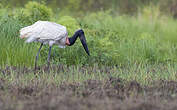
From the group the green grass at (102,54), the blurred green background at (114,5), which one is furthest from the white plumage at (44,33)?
the blurred green background at (114,5)

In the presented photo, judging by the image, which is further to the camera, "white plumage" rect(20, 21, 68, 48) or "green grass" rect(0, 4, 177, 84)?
"white plumage" rect(20, 21, 68, 48)

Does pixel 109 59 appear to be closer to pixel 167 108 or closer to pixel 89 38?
pixel 89 38

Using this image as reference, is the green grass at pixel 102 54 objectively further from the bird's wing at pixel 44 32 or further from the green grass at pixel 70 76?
the bird's wing at pixel 44 32

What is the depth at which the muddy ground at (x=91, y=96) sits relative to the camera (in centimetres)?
372

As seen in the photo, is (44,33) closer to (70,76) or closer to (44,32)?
(44,32)

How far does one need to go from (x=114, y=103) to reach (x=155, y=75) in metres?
2.13

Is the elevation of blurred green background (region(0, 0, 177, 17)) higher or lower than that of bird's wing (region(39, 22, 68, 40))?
higher

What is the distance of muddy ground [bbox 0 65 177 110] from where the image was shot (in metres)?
3.72

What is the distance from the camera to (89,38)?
7945mm

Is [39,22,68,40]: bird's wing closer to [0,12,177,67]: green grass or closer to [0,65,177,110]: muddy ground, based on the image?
[0,12,177,67]: green grass

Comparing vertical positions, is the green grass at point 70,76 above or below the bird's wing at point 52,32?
below

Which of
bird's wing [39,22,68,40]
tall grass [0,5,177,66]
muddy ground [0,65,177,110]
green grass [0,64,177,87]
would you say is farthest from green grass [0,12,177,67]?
muddy ground [0,65,177,110]

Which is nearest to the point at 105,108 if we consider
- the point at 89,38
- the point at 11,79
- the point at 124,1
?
the point at 11,79

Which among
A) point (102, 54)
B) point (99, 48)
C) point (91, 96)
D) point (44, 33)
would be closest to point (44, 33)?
point (44, 33)
